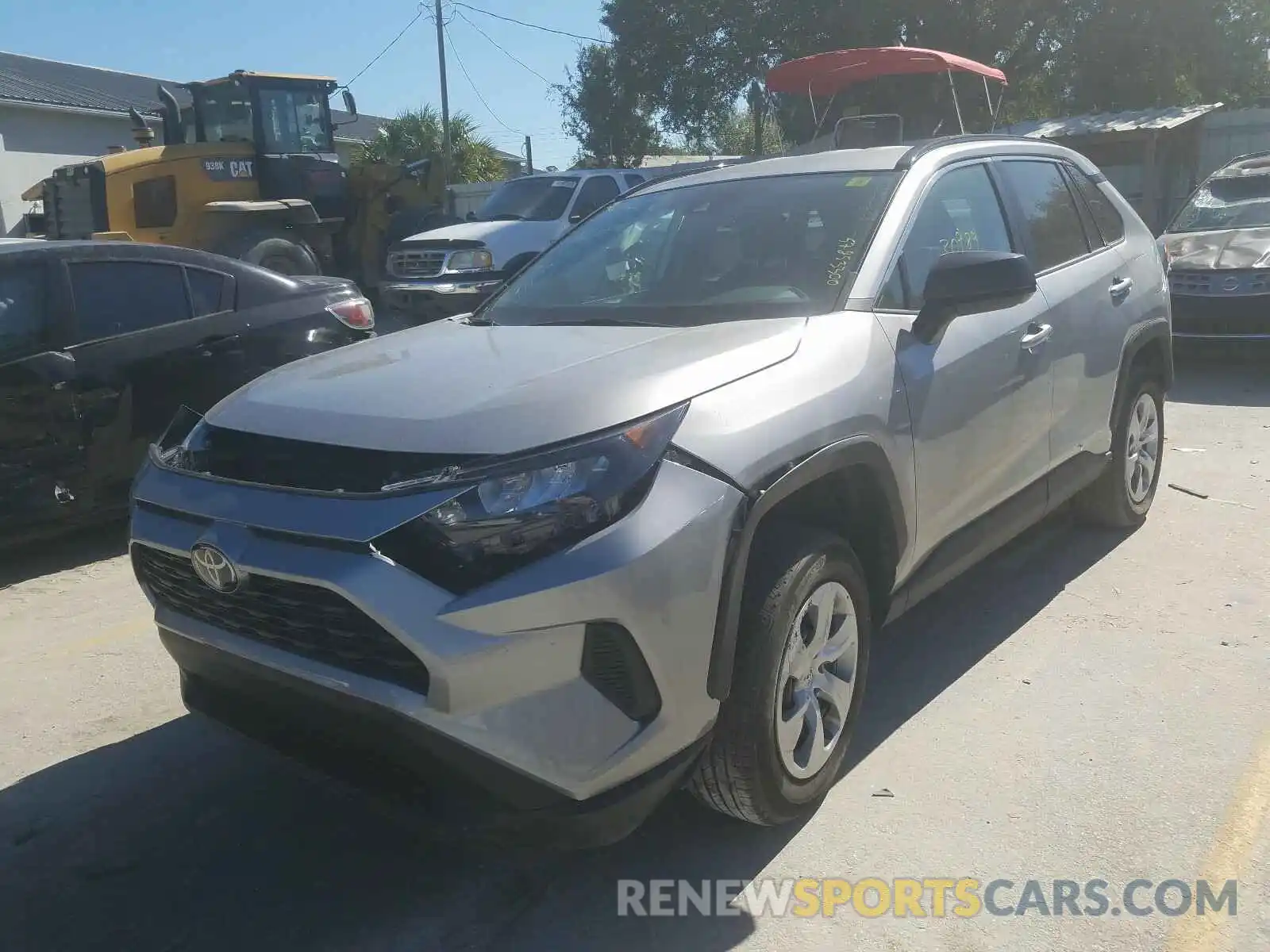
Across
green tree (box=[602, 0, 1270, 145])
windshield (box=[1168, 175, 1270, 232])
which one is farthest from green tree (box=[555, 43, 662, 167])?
windshield (box=[1168, 175, 1270, 232])

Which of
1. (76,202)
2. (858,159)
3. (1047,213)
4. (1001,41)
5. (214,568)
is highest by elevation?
(1001,41)

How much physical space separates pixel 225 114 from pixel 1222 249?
11112 millimetres

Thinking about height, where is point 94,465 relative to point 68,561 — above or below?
above

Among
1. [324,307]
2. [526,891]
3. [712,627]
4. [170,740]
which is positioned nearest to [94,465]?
[324,307]

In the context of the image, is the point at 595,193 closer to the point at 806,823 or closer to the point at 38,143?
the point at 806,823

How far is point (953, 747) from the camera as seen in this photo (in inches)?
135

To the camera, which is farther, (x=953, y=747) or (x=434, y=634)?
(x=953, y=747)

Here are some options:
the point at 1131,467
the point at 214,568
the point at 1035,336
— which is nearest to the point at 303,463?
the point at 214,568

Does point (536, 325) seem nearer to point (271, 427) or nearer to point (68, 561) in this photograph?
point (271, 427)

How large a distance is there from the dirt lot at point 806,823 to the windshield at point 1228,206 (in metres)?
6.75

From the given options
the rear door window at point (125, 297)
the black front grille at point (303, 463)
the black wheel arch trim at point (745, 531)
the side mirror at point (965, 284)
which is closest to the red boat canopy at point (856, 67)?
the rear door window at point (125, 297)

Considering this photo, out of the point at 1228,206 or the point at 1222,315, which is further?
the point at 1228,206

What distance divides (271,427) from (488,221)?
34.6 ft

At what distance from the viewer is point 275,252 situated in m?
12.7
